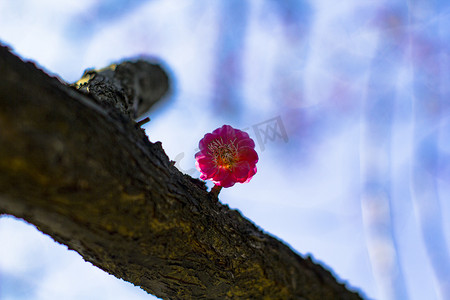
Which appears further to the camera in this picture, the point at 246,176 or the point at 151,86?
the point at 151,86

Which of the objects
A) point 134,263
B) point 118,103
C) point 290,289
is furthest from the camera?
point 118,103

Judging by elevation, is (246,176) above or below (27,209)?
above

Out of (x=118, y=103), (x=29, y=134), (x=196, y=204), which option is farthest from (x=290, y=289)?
(x=118, y=103)

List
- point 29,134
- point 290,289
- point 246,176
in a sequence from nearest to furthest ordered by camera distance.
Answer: point 29,134, point 290,289, point 246,176

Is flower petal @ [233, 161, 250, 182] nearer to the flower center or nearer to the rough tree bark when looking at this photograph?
the flower center

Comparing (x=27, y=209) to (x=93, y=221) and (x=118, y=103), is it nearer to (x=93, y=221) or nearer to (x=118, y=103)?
(x=93, y=221)

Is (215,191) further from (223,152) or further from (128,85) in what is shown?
(128,85)

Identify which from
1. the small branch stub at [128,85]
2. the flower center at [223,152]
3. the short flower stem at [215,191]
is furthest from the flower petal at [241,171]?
the small branch stub at [128,85]

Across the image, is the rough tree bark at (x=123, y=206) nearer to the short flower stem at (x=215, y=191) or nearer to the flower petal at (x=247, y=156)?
the short flower stem at (x=215, y=191)
